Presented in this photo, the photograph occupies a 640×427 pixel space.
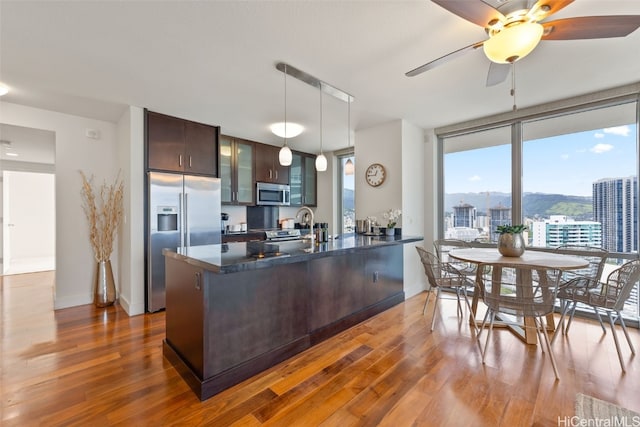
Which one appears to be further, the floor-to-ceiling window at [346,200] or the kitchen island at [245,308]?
the floor-to-ceiling window at [346,200]

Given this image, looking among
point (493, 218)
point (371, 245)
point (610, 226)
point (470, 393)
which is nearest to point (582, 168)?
point (610, 226)

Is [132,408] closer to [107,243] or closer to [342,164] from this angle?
[107,243]

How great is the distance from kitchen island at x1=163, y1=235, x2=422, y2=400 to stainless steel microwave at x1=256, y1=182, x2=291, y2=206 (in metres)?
2.68

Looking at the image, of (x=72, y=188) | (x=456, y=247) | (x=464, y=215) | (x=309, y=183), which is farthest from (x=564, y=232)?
(x=72, y=188)

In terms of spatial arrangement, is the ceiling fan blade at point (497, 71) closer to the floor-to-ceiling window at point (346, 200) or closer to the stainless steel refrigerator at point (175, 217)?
the stainless steel refrigerator at point (175, 217)

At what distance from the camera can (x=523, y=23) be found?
1.59 meters

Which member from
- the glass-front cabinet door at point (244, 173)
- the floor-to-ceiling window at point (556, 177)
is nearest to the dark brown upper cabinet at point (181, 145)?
the glass-front cabinet door at point (244, 173)

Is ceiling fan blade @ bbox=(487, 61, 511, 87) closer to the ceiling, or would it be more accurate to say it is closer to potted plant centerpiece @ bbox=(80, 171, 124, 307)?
the ceiling

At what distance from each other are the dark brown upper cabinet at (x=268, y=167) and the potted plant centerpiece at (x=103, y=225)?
7.02 feet

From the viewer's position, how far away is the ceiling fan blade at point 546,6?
1469mm

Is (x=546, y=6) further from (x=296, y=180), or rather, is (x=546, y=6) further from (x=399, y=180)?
(x=296, y=180)

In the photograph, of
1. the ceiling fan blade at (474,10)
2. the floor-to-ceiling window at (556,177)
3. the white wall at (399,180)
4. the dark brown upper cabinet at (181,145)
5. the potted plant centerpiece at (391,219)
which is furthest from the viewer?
the white wall at (399,180)

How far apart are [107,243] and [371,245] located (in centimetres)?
356

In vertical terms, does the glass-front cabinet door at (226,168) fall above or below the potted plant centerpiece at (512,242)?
above
